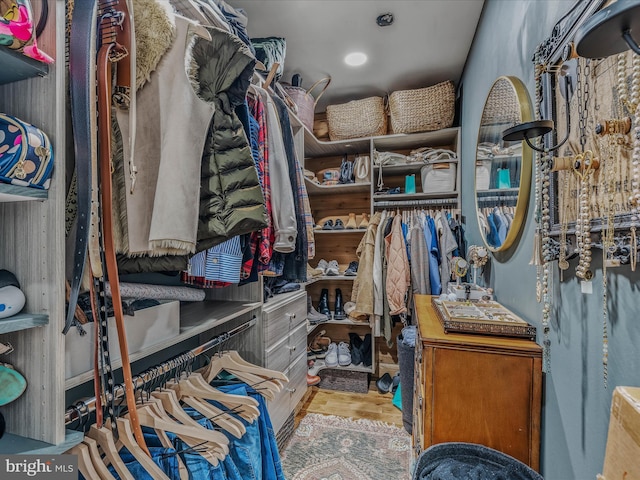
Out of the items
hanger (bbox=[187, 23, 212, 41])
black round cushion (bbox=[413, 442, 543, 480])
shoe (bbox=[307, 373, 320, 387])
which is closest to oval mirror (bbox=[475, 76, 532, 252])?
black round cushion (bbox=[413, 442, 543, 480])

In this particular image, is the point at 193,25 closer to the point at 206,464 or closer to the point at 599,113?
the point at 599,113

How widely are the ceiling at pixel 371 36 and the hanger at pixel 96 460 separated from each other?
1992 mm

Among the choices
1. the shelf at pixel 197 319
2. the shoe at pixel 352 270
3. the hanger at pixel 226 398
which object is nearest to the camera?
the shelf at pixel 197 319

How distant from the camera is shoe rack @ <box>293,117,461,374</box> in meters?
2.59

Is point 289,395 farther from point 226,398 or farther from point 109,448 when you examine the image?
point 109,448

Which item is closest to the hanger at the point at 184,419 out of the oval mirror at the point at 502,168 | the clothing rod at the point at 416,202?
the oval mirror at the point at 502,168

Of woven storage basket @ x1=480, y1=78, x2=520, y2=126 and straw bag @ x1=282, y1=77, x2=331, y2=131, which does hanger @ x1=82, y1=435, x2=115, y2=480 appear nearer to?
woven storage basket @ x1=480, y1=78, x2=520, y2=126

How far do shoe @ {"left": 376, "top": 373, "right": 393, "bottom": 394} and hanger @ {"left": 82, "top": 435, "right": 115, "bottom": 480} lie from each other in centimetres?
220

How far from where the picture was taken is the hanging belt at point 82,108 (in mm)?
674

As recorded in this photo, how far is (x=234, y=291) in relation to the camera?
165cm

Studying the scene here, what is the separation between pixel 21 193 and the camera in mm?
629

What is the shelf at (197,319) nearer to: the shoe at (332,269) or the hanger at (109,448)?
Answer: the hanger at (109,448)

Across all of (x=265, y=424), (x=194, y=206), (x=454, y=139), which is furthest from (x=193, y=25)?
(x=454, y=139)

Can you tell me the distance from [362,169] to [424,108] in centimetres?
67
